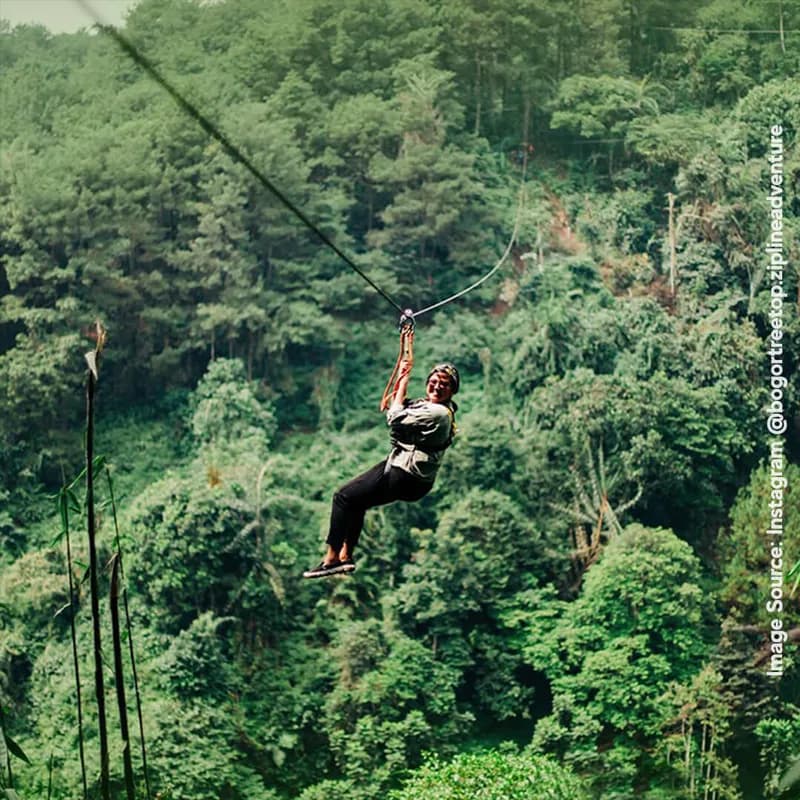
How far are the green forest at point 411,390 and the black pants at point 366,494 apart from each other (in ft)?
20.2

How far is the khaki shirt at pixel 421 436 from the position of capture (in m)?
4.63

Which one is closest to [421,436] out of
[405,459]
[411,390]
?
[405,459]

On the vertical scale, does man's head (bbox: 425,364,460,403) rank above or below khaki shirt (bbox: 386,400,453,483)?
above

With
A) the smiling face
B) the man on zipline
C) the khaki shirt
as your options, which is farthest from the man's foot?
the smiling face

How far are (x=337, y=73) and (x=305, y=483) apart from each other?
375 centimetres

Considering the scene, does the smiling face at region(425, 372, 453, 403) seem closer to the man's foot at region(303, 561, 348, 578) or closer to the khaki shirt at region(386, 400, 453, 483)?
the khaki shirt at region(386, 400, 453, 483)

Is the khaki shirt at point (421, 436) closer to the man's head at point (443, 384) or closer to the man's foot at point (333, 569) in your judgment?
the man's head at point (443, 384)

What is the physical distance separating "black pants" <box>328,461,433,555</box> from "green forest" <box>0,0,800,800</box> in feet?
20.2

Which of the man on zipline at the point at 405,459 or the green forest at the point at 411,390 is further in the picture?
the green forest at the point at 411,390

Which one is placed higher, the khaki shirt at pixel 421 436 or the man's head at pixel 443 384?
the man's head at pixel 443 384

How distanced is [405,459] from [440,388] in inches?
9.6

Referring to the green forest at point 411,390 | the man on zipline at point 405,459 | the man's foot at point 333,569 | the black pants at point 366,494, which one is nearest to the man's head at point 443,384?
the man on zipline at point 405,459

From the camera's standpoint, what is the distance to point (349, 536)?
15.6 feet

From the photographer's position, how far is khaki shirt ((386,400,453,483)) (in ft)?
15.2
